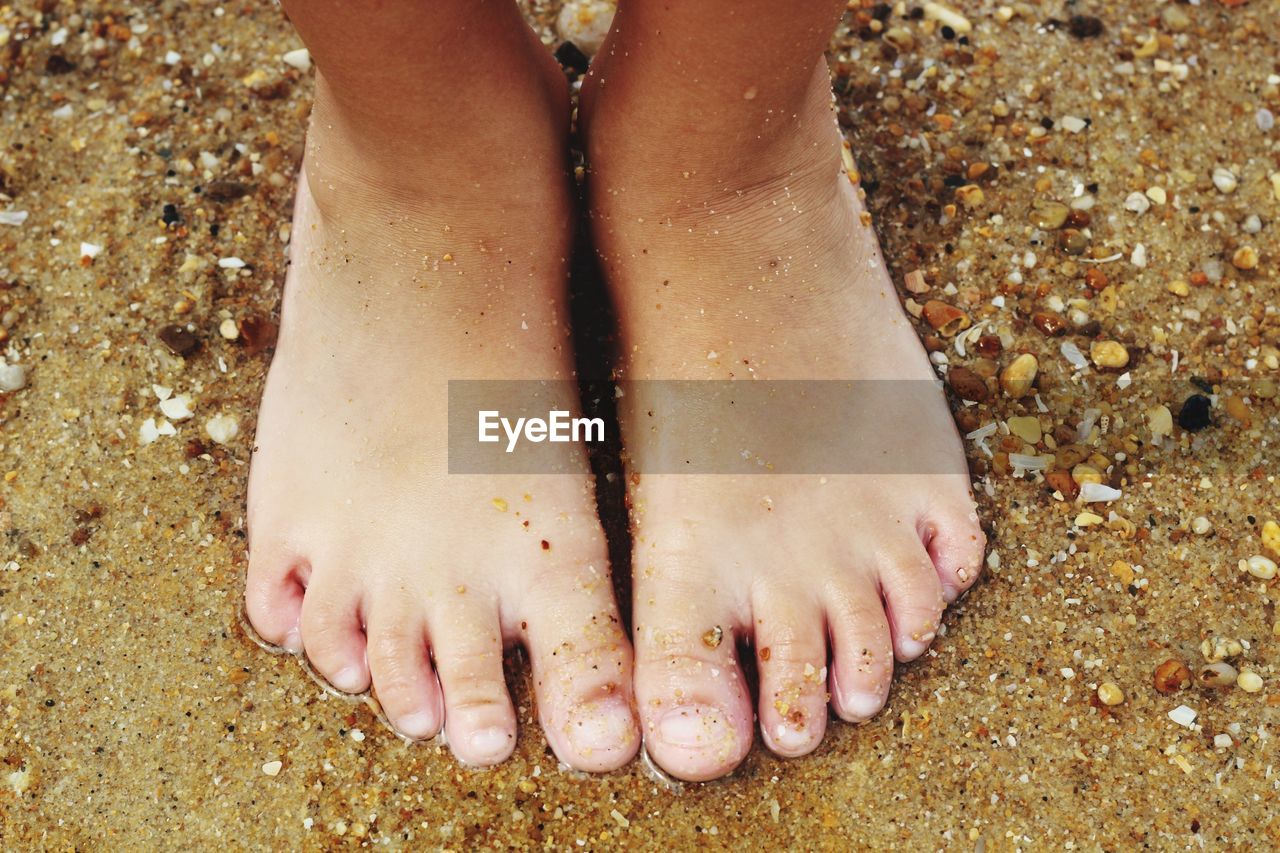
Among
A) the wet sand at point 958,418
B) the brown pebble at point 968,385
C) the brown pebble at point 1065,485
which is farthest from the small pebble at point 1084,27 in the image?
the brown pebble at point 1065,485

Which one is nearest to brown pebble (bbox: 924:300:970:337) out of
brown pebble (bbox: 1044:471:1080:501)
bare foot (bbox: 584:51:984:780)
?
bare foot (bbox: 584:51:984:780)

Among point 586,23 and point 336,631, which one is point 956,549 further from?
point 586,23

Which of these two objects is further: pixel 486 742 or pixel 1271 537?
pixel 1271 537

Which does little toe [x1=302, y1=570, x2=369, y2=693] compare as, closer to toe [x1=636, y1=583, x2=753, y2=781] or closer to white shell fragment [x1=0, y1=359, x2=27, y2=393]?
toe [x1=636, y1=583, x2=753, y2=781]

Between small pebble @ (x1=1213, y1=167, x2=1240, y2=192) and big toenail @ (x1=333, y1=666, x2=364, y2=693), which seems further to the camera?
small pebble @ (x1=1213, y1=167, x2=1240, y2=192)
